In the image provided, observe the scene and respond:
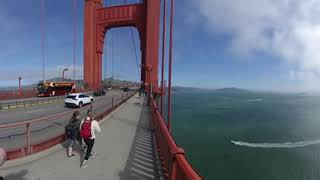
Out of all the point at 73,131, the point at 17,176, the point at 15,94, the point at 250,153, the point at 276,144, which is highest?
the point at 73,131

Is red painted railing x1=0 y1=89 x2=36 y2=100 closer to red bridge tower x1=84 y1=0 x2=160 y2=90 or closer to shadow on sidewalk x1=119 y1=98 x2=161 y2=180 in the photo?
red bridge tower x1=84 y1=0 x2=160 y2=90

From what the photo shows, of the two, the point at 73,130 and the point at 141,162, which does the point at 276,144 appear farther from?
the point at 73,130

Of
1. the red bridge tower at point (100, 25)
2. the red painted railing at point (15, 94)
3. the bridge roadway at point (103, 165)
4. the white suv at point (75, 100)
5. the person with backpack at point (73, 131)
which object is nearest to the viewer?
the bridge roadway at point (103, 165)

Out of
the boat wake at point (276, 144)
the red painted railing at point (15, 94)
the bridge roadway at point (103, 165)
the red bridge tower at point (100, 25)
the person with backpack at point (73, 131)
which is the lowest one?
the boat wake at point (276, 144)

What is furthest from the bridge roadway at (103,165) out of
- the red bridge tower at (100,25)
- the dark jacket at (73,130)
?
the red bridge tower at (100,25)

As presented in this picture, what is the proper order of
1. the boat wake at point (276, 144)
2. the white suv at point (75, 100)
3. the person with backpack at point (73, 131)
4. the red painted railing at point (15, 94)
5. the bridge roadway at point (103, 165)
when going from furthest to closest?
the boat wake at point (276, 144) < the red painted railing at point (15, 94) < the white suv at point (75, 100) < the person with backpack at point (73, 131) < the bridge roadway at point (103, 165)

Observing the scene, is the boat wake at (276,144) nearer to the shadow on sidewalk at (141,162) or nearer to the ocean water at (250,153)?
the ocean water at (250,153)

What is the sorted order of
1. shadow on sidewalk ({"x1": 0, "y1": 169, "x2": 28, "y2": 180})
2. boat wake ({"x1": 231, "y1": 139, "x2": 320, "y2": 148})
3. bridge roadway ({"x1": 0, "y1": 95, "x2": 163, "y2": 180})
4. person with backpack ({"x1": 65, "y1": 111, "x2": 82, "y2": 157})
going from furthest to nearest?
boat wake ({"x1": 231, "y1": 139, "x2": 320, "y2": 148}) < person with backpack ({"x1": 65, "y1": 111, "x2": 82, "y2": 157}) < bridge roadway ({"x1": 0, "y1": 95, "x2": 163, "y2": 180}) < shadow on sidewalk ({"x1": 0, "y1": 169, "x2": 28, "y2": 180})

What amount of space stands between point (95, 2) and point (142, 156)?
57.3 m

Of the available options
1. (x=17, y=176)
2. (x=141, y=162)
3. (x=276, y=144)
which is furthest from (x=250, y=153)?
(x=17, y=176)

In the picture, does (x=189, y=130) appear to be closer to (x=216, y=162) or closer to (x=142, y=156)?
(x=216, y=162)

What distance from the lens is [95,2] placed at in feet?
192

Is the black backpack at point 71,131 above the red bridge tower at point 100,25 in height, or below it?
below

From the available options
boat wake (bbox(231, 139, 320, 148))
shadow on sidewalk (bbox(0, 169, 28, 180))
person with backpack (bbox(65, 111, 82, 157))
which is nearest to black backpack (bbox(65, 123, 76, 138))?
person with backpack (bbox(65, 111, 82, 157))
